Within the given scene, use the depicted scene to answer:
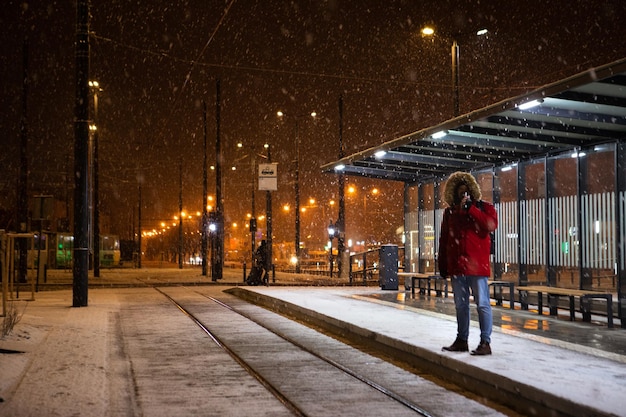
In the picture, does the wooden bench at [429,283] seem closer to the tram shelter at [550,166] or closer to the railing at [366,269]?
the tram shelter at [550,166]

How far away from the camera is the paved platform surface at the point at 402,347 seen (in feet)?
23.1

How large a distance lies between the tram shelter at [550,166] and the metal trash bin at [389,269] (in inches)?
110

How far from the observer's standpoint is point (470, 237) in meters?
Result: 8.91

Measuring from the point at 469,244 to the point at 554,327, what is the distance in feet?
13.8

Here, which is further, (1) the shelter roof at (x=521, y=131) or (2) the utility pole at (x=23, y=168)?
(2) the utility pole at (x=23, y=168)

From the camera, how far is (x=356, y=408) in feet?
23.2

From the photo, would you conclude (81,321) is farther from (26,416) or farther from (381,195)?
(381,195)

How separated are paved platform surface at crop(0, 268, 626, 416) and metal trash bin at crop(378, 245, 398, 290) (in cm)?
582

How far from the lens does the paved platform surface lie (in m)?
7.03

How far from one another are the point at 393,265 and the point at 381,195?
305ft

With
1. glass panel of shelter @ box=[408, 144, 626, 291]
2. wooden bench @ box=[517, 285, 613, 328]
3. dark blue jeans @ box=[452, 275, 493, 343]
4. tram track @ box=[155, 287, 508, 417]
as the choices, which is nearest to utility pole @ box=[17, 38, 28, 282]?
tram track @ box=[155, 287, 508, 417]

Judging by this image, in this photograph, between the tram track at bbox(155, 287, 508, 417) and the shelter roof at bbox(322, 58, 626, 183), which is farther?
the shelter roof at bbox(322, 58, 626, 183)

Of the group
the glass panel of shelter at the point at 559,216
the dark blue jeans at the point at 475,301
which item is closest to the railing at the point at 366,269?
the glass panel of shelter at the point at 559,216

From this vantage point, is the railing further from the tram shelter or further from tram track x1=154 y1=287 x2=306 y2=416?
tram track x1=154 y1=287 x2=306 y2=416
